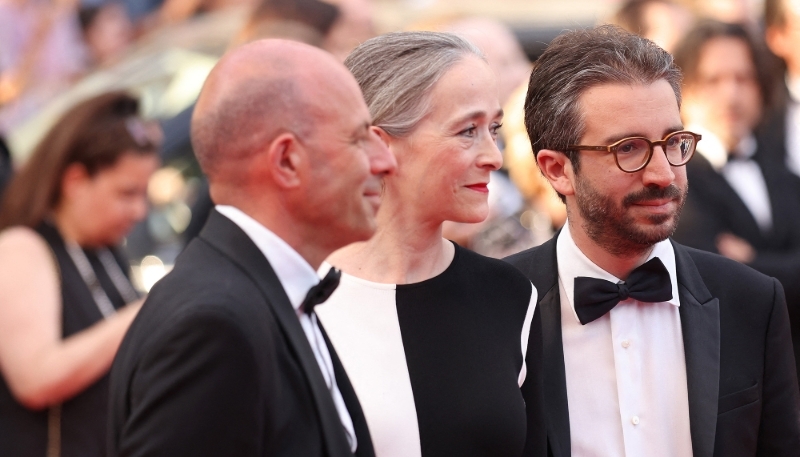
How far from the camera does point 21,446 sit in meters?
3.81

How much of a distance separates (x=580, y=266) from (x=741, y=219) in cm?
176

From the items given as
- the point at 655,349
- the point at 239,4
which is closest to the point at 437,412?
the point at 655,349

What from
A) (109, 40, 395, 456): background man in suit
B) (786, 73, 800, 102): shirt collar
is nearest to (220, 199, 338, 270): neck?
(109, 40, 395, 456): background man in suit

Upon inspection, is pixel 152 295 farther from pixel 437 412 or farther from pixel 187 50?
pixel 187 50

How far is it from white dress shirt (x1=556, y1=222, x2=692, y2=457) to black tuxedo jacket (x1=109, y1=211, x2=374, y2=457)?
926mm

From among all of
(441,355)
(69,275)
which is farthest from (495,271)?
(69,275)

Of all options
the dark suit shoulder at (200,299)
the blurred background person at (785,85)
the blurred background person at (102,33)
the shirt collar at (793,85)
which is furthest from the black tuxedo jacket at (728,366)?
the blurred background person at (102,33)

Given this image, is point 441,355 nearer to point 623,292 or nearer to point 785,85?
point 623,292

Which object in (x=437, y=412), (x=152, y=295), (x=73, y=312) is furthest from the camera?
(x=73, y=312)

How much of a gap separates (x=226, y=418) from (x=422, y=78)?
4.02 feet

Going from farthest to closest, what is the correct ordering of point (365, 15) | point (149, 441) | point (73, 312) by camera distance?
1. point (365, 15)
2. point (73, 312)
3. point (149, 441)

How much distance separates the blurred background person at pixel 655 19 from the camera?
6020 mm

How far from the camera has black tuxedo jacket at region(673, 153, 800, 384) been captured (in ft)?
14.3

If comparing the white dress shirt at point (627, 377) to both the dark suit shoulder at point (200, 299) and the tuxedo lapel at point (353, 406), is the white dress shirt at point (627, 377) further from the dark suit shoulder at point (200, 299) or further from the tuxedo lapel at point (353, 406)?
the dark suit shoulder at point (200, 299)
